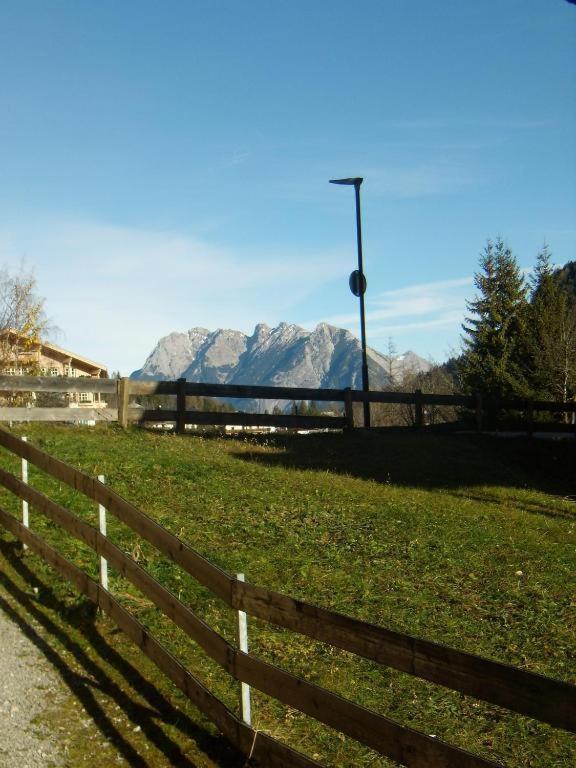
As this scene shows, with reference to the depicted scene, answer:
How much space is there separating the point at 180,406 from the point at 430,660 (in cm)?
1537

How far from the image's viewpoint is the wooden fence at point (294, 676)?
339cm

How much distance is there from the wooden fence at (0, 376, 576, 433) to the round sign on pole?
4446 millimetres

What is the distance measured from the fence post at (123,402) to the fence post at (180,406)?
1.31m

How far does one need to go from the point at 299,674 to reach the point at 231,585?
6.53 ft

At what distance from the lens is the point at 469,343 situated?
169 feet

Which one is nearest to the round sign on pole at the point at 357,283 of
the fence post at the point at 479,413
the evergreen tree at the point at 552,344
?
the fence post at the point at 479,413

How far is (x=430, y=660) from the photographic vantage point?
12.5 feet

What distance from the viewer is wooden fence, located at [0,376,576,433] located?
16.9 m

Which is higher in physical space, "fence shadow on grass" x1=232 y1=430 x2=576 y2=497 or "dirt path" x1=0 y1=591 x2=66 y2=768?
"fence shadow on grass" x1=232 y1=430 x2=576 y2=497

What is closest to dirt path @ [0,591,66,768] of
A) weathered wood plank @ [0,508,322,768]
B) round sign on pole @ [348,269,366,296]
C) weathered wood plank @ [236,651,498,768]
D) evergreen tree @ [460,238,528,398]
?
weathered wood plank @ [0,508,322,768]

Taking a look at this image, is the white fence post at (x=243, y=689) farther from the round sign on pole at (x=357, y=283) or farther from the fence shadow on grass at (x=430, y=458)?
the round sign on pole at (x=357, y=283)

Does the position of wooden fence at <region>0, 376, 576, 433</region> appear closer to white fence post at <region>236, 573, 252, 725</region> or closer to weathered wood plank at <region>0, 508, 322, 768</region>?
weathered wood plank at <region>0, 508, 322, 768</region>

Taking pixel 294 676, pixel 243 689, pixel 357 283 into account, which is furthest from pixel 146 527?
pixel 357 283

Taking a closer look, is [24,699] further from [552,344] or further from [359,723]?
[552,344]
